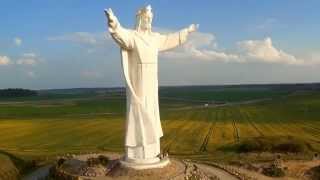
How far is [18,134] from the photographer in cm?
5912

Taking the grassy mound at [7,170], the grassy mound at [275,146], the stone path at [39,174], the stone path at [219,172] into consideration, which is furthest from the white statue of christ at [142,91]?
the grassy mound at [275,146]

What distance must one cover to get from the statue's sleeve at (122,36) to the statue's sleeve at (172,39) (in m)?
1.96

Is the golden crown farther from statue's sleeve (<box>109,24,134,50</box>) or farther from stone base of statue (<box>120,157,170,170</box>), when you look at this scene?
stone base of statue (<box>120,157,170,170</box>)

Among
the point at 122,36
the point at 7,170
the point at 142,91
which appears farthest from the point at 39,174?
the point at 122,36

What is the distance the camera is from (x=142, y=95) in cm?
2486

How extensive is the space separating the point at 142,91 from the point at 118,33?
144 inches

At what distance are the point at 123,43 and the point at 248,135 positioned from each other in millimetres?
34400

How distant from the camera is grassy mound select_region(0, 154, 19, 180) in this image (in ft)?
101

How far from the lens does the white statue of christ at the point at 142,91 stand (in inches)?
968

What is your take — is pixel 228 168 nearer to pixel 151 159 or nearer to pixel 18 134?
pixel 151 159

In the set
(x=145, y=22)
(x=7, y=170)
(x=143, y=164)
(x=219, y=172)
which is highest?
(x=145, y=22)

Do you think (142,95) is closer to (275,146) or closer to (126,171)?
(126,171)

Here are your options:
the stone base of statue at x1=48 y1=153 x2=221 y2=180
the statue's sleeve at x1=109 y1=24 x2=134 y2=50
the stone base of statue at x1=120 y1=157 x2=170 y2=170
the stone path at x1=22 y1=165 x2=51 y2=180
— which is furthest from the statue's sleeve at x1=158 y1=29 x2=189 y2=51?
the stone path at x1=22 y1=165 x2=51 y2=180

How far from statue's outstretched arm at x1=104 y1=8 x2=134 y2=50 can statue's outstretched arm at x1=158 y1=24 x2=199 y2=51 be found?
6.63ft
